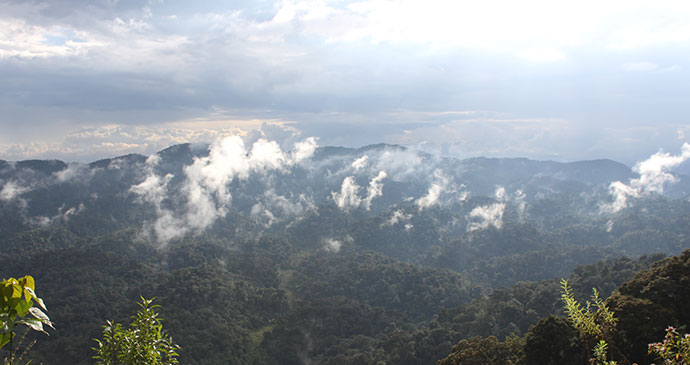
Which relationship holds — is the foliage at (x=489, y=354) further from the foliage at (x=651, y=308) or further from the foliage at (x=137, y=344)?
the foliage at (x=137, y=344)

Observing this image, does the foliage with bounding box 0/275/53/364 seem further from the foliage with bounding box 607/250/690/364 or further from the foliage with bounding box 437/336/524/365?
the foliage with bounding box 437/336/524/365

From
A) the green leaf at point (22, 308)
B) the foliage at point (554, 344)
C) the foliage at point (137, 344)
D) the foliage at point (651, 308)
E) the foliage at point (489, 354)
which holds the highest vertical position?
the green leaf at point (22, 308)

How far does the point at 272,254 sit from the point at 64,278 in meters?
72.8

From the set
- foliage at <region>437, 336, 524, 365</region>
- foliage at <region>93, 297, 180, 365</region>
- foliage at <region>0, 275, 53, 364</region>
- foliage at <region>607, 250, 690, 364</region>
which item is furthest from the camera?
foliage at <region>437, 336, 524, 365</region>

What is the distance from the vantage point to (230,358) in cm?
7331

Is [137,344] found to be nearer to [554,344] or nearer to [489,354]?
[554,344]

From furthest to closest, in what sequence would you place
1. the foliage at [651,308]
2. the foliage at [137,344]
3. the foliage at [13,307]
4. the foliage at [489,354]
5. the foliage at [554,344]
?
the foliage at [489,354]
the foliage at [554,344]
the foliage at [651,308]
the foliage at [137,344]
the foliage at [13,307]

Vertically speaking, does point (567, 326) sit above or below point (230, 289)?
above

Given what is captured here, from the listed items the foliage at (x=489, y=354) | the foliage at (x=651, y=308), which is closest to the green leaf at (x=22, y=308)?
the foliage at (x=651, y=308)

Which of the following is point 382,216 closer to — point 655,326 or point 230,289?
point 230,289

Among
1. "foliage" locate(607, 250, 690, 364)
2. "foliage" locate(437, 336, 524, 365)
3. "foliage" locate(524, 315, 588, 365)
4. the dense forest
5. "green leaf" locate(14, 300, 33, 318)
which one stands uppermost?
"green leaf" locate(14, 300, 33, 318)

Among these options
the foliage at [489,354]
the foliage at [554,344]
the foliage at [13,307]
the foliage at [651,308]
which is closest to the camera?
the foliage at [13,307]

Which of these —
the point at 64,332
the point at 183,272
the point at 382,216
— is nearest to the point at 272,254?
the point at 183,272

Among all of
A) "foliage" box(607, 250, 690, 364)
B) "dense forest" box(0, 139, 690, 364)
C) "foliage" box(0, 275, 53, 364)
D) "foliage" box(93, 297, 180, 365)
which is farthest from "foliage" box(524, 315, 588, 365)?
"foliage" box(0, 275, 53, 364)
